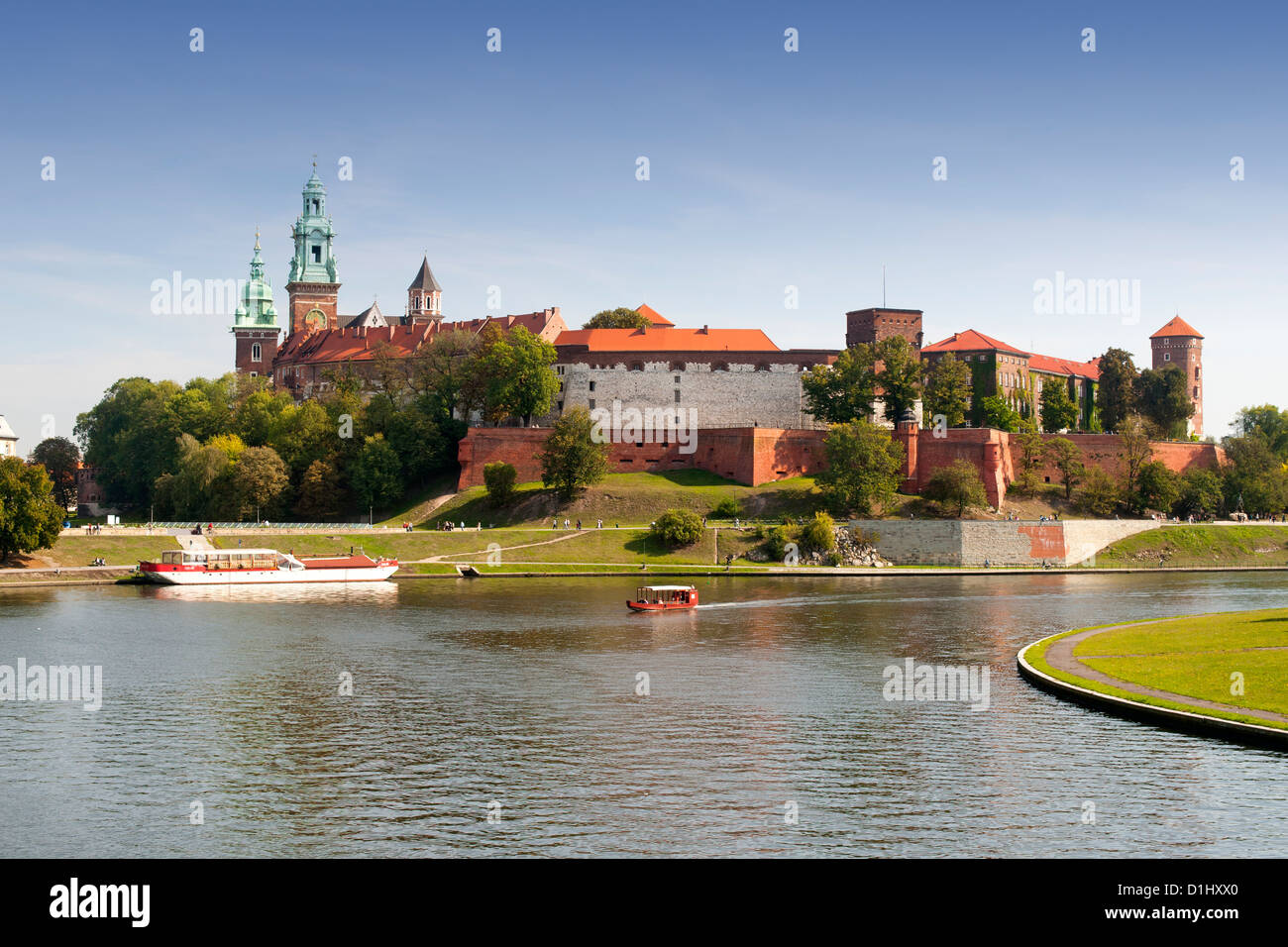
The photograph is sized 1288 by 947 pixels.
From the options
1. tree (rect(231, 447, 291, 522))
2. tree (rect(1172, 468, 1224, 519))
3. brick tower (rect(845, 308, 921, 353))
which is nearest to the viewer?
tree (rect(231, 447, 291, 522))

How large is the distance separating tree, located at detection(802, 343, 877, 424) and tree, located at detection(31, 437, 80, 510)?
74477 millimetres

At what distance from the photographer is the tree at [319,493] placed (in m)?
89.9

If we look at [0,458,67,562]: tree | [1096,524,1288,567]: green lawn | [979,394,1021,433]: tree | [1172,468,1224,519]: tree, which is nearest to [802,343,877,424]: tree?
[979,394,1021,433]: tree

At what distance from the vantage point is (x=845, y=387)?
9550 cm

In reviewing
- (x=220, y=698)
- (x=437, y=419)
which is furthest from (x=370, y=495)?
(x=220, y=698)

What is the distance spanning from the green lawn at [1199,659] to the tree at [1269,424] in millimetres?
78984

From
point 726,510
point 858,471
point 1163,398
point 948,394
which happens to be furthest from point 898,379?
point 1163,398

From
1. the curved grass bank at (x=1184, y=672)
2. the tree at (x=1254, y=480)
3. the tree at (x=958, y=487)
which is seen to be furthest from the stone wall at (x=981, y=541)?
the curved grass bank at (x=1184, y=672)

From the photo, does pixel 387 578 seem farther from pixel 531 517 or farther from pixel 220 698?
pixel 220 698

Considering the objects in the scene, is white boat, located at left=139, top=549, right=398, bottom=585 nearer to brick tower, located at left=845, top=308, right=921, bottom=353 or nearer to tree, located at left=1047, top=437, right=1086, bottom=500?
tree, located at left=1047, top=437, right=1086, bottom=500

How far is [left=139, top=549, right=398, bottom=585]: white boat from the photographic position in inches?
2594
